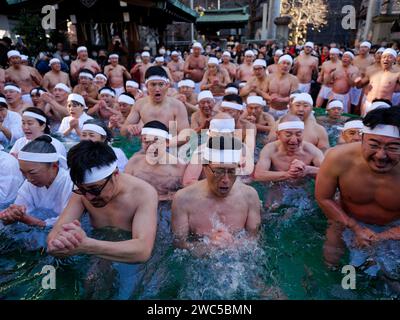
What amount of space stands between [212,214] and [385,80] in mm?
6374

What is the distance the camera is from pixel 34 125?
469 centimetres

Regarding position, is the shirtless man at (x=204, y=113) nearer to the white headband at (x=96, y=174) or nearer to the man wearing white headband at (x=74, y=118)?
the man wearing white headband at (x=74, y=118)

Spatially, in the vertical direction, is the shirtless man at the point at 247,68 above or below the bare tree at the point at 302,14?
below

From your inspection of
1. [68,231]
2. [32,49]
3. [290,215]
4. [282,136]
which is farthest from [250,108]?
[32,49]

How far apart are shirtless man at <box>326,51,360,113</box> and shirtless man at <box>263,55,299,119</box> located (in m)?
1.74

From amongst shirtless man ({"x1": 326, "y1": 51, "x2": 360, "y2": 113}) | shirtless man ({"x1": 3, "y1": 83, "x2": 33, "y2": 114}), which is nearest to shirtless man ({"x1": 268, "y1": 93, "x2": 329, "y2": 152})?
shirtless man ({"x1": 326, "y1": 51, "x2": 360, "y2": 113})

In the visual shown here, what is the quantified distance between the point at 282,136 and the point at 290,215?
3.41 feet

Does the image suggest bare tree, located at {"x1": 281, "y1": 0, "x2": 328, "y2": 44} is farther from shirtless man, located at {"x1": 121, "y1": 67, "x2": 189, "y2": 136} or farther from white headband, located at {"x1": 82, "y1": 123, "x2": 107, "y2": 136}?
white headband, located at {"x1": 82, "y1": 123, "x2": 107, "y2": 136}

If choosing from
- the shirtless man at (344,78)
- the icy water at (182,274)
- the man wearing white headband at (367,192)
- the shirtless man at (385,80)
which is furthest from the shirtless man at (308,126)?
the shirtless man at (344,78)

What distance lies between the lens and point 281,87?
776 centimetres

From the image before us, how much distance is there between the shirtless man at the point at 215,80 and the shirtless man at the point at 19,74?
14.6 feet

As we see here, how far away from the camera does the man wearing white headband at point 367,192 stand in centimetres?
259

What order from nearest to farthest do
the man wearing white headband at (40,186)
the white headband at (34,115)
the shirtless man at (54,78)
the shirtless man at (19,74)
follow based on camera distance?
the man wearing white headband at (40,186) < the white headband at (34,115) < the shirtless man at (19,74) < the shirtless man at (54,78)
